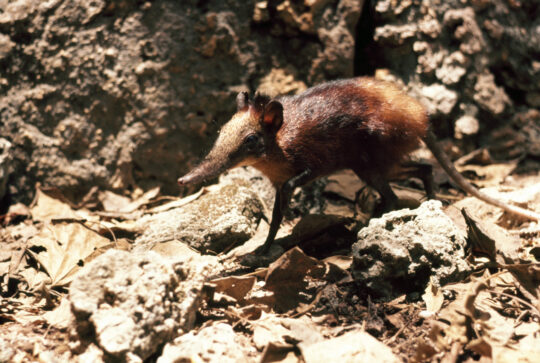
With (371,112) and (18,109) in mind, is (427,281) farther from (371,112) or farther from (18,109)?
(18,109)

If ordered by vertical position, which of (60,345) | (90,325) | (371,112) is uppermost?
(371,112)

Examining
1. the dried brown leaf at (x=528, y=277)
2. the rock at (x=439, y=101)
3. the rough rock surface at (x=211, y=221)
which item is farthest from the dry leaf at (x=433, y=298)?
the rock at (x=439, y=101)

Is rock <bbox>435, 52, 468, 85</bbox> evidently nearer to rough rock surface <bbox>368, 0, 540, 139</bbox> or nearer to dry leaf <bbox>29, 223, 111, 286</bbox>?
rough rock surface <bbox>368, 0, 540, 139</bbox>

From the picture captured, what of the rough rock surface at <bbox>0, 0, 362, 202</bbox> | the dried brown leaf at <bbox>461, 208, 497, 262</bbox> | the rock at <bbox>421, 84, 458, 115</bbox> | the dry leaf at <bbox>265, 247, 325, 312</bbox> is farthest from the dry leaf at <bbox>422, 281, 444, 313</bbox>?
the rock at <bbox>421, 84, 458, 115</bbox>

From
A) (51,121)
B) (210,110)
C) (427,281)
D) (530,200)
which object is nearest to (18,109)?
(51,121)

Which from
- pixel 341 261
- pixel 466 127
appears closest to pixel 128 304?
pixel 341 261

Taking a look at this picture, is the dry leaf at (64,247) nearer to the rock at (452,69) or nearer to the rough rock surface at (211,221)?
the rough rock surface at (211,221)
